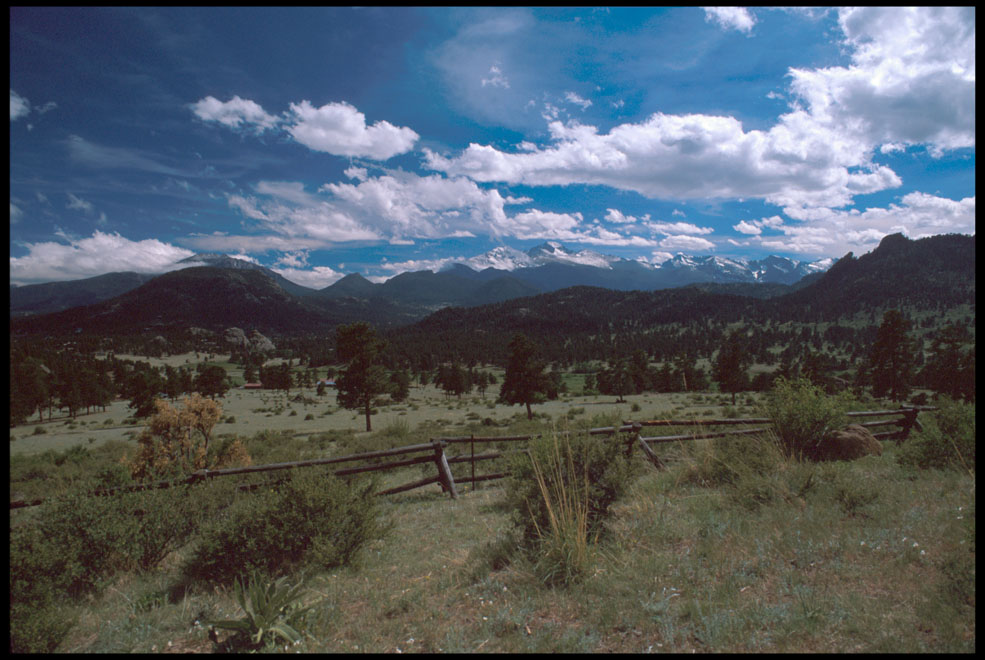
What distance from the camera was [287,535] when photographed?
17.0 feet

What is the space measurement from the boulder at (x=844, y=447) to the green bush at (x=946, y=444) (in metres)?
0.58

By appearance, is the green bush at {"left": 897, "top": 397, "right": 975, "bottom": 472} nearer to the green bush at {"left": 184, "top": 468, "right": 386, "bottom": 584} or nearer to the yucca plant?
the green bush at {"left": 184, "top": 468, "right": 386, "bottom": 584}

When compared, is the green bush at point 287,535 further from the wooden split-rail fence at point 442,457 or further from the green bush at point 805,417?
the green bush at point 805,417

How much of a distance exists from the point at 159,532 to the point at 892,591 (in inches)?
332

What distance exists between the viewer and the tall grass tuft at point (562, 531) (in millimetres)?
4125

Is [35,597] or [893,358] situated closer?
[35,597]

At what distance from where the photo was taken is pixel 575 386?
120375 mm

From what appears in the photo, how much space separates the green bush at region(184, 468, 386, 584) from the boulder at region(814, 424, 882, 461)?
8.36 meters

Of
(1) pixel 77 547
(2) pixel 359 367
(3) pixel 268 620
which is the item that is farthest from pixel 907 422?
(2) pixel 359 367

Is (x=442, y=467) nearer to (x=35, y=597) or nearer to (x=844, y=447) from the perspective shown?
(x=35, y=597)

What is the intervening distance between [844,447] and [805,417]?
3.62 feet

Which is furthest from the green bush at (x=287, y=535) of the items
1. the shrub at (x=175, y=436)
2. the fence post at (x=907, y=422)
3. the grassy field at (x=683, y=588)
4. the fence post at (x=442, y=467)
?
the fence post at (x=907, y=422)

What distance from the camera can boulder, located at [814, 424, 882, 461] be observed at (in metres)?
7.78

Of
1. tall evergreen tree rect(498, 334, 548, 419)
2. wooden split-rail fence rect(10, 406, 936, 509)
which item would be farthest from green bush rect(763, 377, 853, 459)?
tall evergreen tree rect(498, 334, 548, 419)
